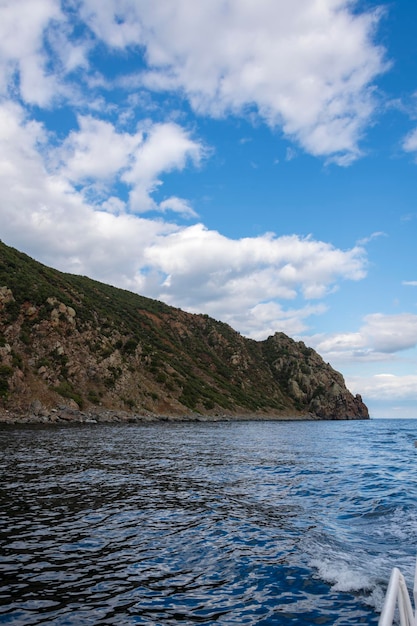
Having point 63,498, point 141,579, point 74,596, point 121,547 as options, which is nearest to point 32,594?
point 74,596

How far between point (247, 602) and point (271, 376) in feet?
499

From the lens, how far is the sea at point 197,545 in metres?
7.66

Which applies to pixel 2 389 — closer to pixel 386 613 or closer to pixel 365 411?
pixel 386 613

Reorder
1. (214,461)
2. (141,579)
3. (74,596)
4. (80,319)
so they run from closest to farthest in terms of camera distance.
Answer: (74,596) → (141,579) → (214,461) → (80,319)

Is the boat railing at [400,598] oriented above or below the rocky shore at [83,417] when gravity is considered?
above

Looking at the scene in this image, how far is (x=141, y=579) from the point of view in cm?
886

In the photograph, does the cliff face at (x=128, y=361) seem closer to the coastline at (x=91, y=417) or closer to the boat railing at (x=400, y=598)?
the coastline at (x=91, y=417)

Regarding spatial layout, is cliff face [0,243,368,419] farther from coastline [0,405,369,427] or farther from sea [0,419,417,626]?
sea [0,419,417,626]

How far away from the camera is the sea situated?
7664mm

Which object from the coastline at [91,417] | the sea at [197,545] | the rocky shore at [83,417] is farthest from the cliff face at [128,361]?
the sea at [197,545]

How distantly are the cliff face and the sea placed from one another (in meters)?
50.8

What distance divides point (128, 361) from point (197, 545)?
283ft

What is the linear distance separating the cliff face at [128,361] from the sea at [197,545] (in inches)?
2001

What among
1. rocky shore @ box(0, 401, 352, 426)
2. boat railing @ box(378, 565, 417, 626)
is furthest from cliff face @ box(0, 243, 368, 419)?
boat railing @ box(378, 565, 417, 626)
